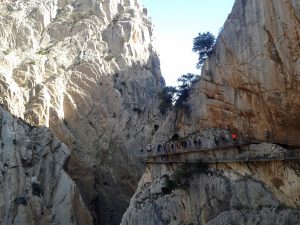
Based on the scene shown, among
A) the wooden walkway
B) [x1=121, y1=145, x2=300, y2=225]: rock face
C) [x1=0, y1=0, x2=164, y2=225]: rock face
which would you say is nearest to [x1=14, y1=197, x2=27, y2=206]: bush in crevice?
[x1=0, y1=0, x2=164, y2=225]: rock face

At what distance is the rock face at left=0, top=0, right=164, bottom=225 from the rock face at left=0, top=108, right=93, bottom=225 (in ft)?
8.82

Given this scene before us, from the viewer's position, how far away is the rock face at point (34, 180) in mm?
54344

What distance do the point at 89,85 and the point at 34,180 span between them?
17.1 metres

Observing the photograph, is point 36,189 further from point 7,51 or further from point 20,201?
point 7,51

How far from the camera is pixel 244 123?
4088 cm

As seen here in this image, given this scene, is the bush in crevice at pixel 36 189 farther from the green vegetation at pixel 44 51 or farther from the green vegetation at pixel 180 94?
the green vegetation at pixel 44 51

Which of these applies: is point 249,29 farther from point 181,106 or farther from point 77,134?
point 77,134

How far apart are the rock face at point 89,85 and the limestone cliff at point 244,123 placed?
17.6 m

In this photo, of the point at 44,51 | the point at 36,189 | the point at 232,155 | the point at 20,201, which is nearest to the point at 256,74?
the point at 232,155

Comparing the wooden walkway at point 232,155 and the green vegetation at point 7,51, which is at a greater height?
the green vegetation at point 7,51

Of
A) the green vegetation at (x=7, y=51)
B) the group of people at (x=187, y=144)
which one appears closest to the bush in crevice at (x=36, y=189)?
the group of people at (x=187, y=144)

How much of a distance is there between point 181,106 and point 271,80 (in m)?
13.6

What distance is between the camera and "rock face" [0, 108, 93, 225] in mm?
54344

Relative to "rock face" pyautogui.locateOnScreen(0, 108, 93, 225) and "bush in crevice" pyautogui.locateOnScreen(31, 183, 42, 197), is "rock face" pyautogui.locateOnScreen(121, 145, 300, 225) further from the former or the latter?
"bush in crevice" pyautogui.locateOnScreen(31, 183, 42, 197)
